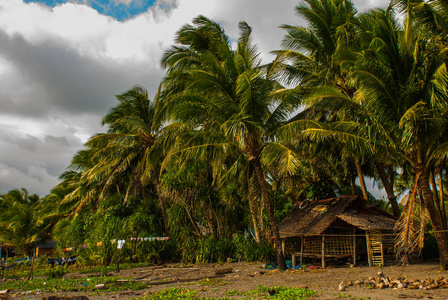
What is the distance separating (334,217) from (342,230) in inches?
63.2

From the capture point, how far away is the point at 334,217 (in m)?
13.3

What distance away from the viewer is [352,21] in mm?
14867

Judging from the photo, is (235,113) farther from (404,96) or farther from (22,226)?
(22,226)

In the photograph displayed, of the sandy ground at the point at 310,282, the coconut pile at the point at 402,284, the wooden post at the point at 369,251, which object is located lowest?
the sandy ground at the point at 310,282

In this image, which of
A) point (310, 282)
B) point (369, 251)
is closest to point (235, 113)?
point (310, 282)

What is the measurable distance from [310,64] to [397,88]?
6.00 metres

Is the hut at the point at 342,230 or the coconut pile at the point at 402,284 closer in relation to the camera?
the coconut pile at the point at 402,284

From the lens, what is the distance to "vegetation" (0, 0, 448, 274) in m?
10.3

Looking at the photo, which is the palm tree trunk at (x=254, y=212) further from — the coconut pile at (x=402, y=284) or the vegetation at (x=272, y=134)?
the coconut pile at (x=402, y=284)

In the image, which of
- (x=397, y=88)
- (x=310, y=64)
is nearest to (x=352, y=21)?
(x=310, y=64)

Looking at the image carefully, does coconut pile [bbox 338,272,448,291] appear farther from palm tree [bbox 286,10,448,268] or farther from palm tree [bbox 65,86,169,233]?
palm tree [bbox 65,86,169,233]

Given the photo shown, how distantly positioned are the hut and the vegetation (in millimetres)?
906

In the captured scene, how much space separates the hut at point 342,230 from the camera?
12.9m

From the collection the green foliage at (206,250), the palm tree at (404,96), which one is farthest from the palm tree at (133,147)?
the palm tree at (404,96)
